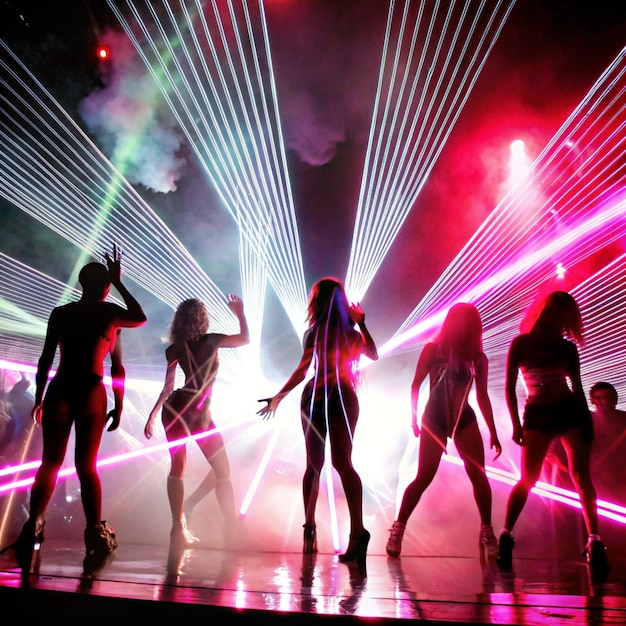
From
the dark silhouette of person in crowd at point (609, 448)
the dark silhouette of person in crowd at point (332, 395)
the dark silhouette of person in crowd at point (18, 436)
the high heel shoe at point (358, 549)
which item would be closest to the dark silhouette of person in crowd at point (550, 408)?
the high heel shoe at point (358, 549)

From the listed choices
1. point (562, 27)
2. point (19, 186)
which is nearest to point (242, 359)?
point (19, 186)

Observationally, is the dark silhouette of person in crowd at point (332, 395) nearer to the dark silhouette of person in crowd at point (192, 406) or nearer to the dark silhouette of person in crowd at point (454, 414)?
the dark silhouette of person in crowd at point (454, 414)

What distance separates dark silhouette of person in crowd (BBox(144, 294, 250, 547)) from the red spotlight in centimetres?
503

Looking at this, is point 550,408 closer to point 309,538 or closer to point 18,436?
point 309,538

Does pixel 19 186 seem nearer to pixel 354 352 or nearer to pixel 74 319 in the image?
pixel 74 319

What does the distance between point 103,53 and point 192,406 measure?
603cm

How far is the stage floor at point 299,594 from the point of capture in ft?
5.53

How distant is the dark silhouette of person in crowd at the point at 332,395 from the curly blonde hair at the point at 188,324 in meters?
1.40

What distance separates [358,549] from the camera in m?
3.07

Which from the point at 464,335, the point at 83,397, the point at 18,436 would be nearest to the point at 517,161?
the point at 464,335

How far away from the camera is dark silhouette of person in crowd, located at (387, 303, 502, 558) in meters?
3.89

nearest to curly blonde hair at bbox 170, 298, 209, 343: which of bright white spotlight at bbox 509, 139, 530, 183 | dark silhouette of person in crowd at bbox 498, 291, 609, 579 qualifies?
dark silhouette of person in crowd at bbox 498, 291, 609, 579

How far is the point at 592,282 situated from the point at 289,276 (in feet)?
14.2

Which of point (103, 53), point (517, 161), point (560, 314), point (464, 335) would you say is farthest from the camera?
point (103, 53)
